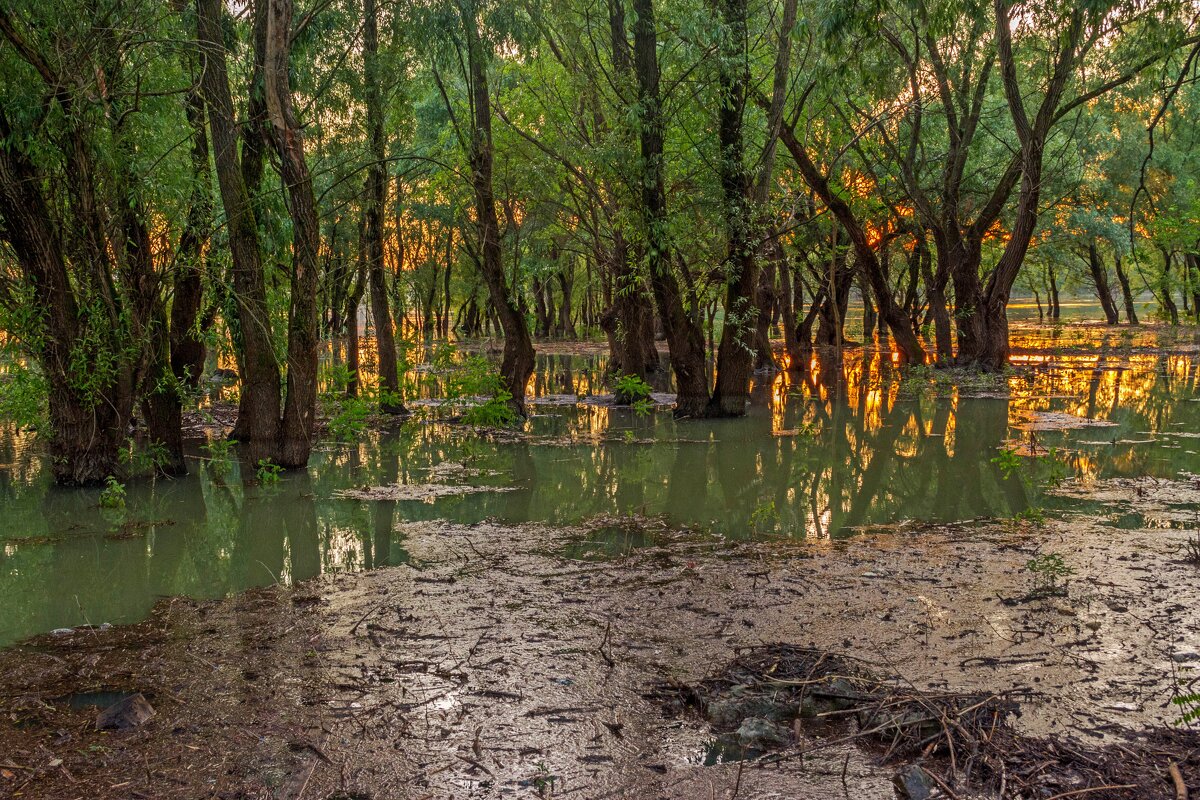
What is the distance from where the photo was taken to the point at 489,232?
1577cm

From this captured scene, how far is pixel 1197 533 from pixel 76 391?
10849 millimetres

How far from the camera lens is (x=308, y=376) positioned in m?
11.8

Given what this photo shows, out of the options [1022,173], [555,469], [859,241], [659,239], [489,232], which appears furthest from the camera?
[859,241]

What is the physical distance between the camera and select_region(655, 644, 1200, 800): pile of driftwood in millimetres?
3680

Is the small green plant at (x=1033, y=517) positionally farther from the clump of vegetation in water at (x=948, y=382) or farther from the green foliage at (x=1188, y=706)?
the clump of vegetation in water at (x=948, y=382)

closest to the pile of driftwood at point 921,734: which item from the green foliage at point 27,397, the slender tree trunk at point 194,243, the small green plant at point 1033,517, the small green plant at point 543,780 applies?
the small green plant at point 543,780

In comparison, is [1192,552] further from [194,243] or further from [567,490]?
[194,243]

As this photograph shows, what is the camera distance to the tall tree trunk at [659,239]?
1492cm

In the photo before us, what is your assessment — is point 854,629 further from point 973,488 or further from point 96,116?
point 96,116

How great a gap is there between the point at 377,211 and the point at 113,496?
7271 millimetres

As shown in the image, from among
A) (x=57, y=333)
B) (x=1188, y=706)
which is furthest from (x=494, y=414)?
(x=1188, y=706)

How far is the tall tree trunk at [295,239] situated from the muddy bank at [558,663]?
494 centimetres

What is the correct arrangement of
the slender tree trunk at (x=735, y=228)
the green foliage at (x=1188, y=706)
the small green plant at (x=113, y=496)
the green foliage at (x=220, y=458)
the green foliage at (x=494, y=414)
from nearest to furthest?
1. the green foliage at (x=1188, y=706)
2. the small green plant at (x=113, y=496)
3. the green foliage at (x=220, y=458)
4. the slender tree trunk at (x=735, y=228)
5. the green foliage at (x=494, y=414)

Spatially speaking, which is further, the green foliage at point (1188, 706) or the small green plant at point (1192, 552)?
the small green plant at point (1192, 552)
